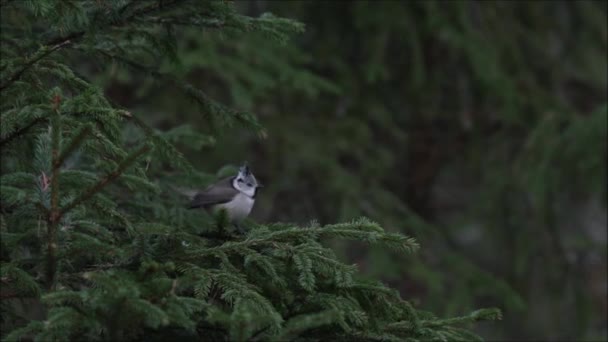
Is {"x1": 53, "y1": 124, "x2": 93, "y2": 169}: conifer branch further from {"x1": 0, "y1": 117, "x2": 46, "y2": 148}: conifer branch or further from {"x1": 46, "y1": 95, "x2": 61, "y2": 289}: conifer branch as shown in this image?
{"x1": 0, "y1": 117, "x2": 46, "y2": 148}: conifer branch

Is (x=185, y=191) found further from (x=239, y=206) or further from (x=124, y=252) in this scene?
(x=124, y=252)

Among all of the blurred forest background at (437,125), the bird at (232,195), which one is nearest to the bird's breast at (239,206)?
the bird at (232,195)

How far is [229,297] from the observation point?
8.99 ft

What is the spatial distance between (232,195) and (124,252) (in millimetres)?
1743

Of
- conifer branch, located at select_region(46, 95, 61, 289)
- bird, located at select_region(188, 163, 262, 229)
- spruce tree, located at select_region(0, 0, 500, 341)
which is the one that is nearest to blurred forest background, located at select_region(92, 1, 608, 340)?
bird, located at select_region(188, 163, 262, 229)

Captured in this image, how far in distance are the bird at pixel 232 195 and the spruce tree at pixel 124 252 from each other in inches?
33.4

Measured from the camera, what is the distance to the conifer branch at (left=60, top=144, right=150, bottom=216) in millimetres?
2520

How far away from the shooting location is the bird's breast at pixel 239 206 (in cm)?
417

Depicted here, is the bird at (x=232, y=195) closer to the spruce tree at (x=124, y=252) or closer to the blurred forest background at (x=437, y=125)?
the spruce tree at (x=124, y=252)

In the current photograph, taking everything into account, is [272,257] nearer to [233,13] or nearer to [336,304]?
[336,304]

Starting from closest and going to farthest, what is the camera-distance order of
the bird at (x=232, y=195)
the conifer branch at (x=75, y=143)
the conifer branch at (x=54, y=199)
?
the conifer branch at (x=75, y=143) → the conifer branch at (x=54, y=199) → the bird at (x=232, y=195)

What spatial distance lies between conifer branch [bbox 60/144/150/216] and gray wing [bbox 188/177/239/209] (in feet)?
5.94

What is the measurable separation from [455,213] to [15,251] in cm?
824

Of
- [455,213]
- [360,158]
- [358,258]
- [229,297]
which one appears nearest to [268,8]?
[360,158]
